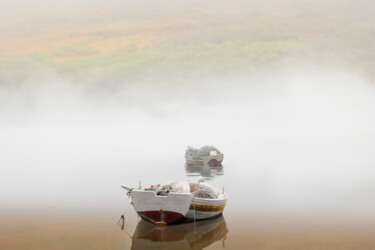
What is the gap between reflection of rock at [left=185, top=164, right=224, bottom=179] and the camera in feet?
165

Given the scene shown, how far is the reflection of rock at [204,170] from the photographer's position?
165 feet

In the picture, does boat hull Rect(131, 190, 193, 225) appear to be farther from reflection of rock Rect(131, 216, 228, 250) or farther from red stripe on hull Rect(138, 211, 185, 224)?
reflection of rock Rect(131, 216, 228, 250)

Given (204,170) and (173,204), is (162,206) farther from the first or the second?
(204,170)

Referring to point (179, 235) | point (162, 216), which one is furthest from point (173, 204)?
point (179, 235)

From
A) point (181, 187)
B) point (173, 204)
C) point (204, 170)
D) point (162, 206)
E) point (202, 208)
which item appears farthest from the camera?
point (204, 170)

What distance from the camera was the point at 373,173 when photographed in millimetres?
51656

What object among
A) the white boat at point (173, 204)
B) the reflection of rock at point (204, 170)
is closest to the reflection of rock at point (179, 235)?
the white boat at point (173, 204)

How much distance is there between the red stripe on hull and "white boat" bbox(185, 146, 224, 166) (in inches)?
1319

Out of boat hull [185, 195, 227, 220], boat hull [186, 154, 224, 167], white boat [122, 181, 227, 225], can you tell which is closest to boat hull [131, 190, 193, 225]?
white boat [122, 181, 227, 225]

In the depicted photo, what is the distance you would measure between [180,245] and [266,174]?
33.4m

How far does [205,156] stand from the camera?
57.4m

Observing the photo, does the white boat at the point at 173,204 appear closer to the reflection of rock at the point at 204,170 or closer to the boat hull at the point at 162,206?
the boat hull at the point at 162,206

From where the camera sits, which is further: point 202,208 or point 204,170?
point 204,170

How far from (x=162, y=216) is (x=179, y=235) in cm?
183
